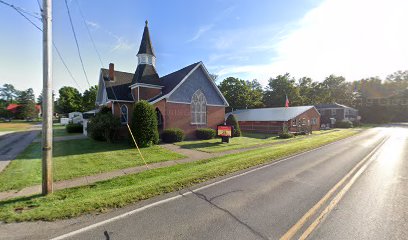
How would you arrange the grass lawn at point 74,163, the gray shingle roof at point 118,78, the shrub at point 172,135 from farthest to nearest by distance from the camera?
the gray shingle roof at point 118,78
the shrub at point 172,135
the grass lawn at point 74,163

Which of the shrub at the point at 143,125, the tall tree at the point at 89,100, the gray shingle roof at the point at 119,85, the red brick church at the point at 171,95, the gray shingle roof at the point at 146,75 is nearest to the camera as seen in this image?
the shrub at the point at 143,125

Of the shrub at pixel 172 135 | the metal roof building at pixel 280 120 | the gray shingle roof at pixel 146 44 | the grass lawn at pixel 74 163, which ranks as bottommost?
the grass lawn at pixel 74 163

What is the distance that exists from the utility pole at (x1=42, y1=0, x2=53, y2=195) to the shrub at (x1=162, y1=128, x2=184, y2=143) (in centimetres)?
1307

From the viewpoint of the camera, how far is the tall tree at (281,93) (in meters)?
59.7

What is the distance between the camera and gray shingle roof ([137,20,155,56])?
26103 mm

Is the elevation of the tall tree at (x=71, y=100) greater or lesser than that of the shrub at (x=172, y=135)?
greater

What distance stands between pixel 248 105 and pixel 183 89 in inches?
1364

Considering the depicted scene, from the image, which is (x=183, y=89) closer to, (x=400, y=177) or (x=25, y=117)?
(x=400, y=177)

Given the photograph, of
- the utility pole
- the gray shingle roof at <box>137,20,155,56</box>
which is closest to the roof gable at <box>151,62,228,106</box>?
the gray shingle roof at <box>137,20,155,56</box>

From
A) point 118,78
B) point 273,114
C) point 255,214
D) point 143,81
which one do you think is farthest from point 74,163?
point 273,114

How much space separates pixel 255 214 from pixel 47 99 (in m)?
7.10

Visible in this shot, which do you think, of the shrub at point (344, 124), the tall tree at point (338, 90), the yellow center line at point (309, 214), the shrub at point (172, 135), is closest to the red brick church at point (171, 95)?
the shrub at point (172, 135)

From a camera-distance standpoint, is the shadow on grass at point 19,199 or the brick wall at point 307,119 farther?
the brick wall at point 307,119

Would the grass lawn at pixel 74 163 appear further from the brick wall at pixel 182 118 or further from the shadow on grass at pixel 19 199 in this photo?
the brick wall at pixel 182 118
